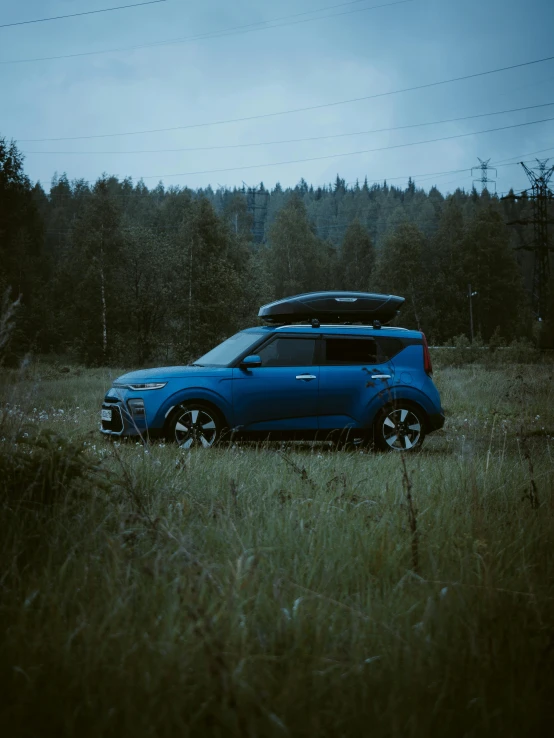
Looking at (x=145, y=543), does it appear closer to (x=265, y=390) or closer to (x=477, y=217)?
(x=265, y=390)

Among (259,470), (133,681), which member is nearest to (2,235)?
(259,470)

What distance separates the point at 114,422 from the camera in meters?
9.87

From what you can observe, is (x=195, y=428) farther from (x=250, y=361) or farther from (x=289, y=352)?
(x=289, y=352)

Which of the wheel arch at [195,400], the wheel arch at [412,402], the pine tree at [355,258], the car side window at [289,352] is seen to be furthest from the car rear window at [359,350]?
the pine tree at [355,258]

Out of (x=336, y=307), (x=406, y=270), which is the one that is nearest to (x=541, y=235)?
(x=406, y=270)

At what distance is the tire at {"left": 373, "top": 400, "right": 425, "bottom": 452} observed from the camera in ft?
33.6

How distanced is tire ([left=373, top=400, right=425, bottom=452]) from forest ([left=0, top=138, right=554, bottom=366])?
557 inches

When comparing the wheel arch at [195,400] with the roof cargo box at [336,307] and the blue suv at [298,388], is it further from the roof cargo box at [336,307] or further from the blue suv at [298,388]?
the roof cargo box at [336,307]

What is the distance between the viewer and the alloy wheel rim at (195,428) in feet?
31.6

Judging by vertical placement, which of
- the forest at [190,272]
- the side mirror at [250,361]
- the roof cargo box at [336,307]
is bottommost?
the side mirror at [250,361]

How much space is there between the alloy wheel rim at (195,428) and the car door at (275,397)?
0.34 metres

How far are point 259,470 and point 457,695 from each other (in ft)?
13.1

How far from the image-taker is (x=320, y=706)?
2453 mm

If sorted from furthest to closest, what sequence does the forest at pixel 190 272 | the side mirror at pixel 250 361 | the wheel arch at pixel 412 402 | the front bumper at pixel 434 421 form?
the forest at pixel 190 272 < the front bumper at pixel 434 421 < the wheel arch at pixel 412 402 < the side mirror at pixel 250 361
